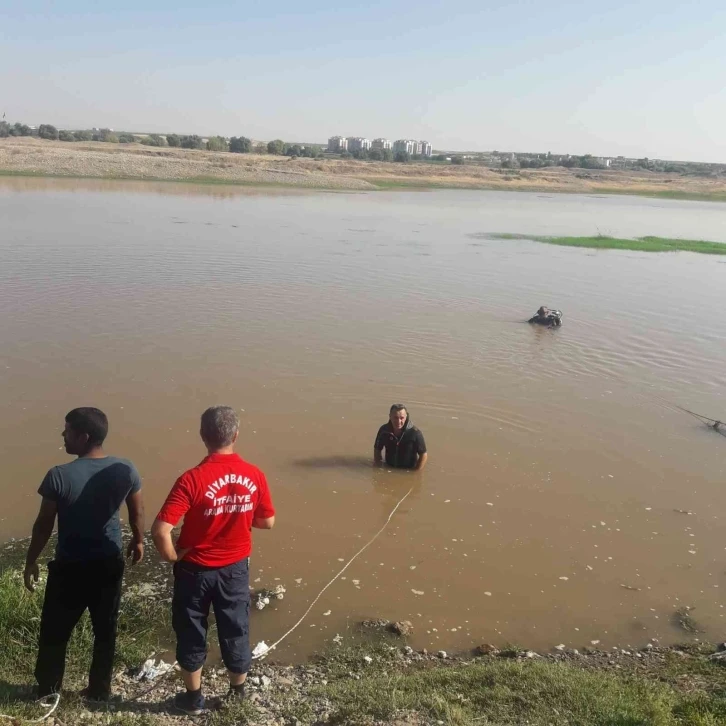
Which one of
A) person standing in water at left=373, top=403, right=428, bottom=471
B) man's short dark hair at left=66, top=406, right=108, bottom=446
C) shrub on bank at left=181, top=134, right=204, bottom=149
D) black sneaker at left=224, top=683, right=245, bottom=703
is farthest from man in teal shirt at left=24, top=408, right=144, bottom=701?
shrub on bank at left=181, top=134, right=204, bottom=149

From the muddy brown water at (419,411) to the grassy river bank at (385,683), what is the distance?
1.13 feet

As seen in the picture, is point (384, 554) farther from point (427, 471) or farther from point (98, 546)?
point (98, 546)

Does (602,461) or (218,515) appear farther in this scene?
(602,461)

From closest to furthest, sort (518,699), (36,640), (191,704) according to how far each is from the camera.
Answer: (191,704) < (518,699) < (36,640)

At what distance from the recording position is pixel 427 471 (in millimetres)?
8516

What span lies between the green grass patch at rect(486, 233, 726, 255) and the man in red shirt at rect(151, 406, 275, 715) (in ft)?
103

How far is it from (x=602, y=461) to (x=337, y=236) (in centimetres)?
2198

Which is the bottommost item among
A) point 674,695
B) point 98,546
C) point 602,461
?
point 602,461

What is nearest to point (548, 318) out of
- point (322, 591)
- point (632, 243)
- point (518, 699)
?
point (322, 591)

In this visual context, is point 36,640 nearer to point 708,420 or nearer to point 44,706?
point 44,706

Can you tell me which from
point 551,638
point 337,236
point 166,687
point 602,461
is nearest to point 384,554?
point 551,638

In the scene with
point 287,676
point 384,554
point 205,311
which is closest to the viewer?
point 287,676

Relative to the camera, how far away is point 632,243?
34.2 m

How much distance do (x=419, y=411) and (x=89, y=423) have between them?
7.17 m
